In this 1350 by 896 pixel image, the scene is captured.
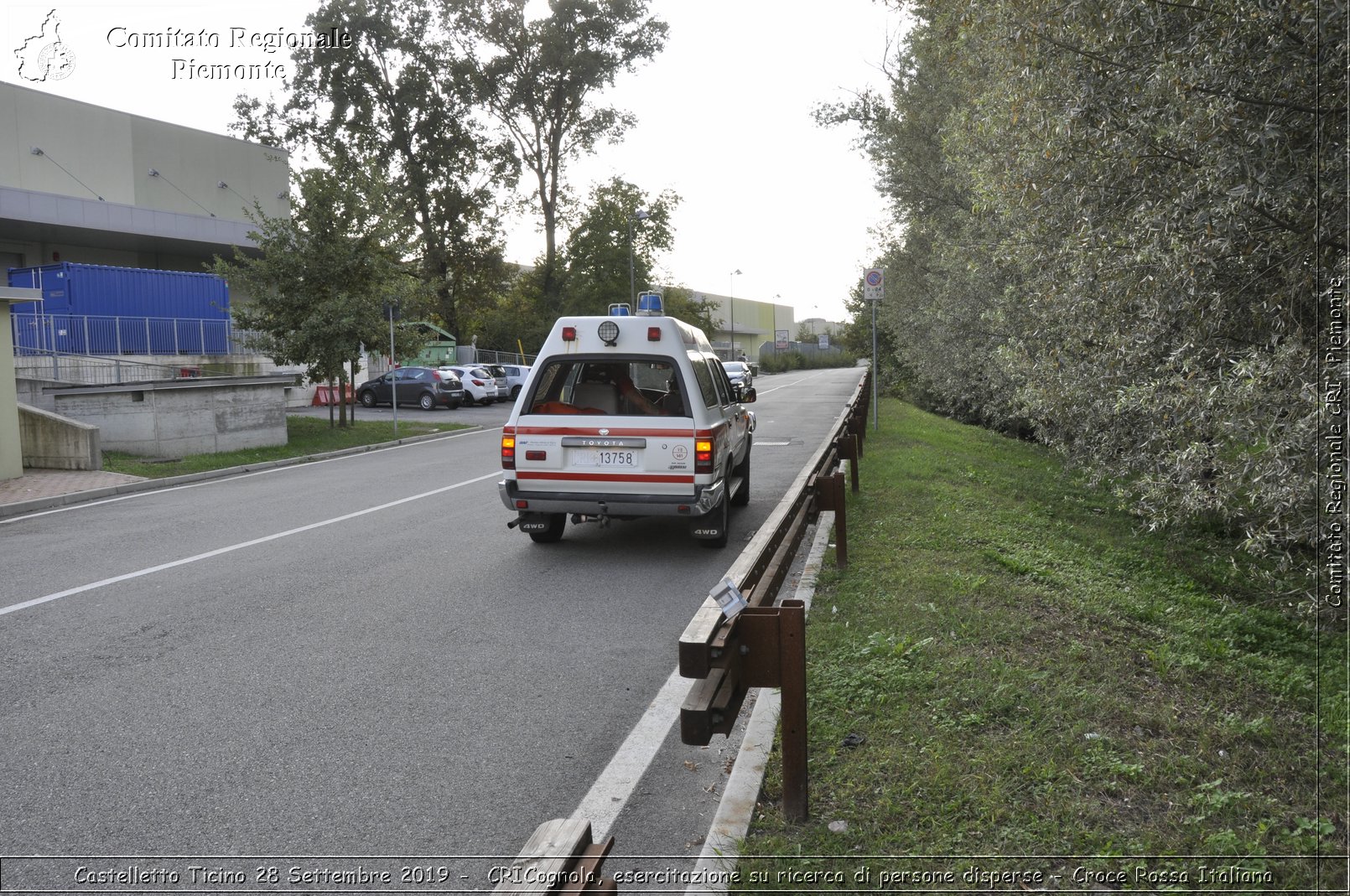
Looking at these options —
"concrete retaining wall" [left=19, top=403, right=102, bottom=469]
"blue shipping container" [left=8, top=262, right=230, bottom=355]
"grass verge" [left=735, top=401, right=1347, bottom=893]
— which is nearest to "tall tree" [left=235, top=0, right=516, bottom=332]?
"blue shipping container" [left=8, top=262, right=230, bottom=355]

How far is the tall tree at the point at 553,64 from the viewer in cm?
4678

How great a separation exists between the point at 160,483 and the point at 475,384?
20.2 metres

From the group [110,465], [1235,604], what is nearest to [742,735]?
[1235,604]

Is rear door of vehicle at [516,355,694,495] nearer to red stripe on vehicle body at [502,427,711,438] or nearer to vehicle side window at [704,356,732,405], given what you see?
red stripe on vehicle body at [502,427,711,438]

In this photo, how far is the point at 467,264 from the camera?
48.9m

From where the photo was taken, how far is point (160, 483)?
50.1 ft

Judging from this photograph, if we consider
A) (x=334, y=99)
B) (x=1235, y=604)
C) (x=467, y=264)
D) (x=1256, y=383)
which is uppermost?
(x=334, y=99)

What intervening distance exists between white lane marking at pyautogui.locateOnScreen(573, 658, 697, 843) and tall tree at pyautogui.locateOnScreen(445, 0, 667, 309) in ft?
151

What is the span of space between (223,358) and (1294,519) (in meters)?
30.7

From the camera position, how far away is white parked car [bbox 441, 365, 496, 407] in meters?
35.0

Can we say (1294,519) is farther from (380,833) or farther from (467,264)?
(467,264)

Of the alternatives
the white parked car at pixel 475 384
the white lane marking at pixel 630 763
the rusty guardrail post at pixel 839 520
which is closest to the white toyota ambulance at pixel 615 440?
the rusty guardrail post at pixel 839 520

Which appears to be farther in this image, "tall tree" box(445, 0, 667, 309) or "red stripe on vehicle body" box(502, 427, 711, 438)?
"tall tree" box(445, 0, 667, 309)

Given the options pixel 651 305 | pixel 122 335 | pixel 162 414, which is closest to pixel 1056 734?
pixel 651 305
